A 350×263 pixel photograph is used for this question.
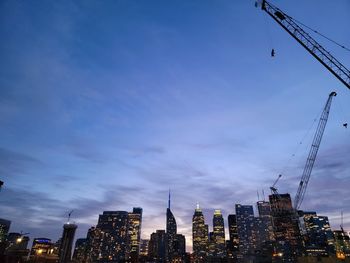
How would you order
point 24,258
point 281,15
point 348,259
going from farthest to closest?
point 24,258 < point 348,259 < point 281,15

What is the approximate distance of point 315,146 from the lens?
525 ft

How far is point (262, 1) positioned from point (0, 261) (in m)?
122

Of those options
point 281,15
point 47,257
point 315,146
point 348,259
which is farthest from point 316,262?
point 47,257

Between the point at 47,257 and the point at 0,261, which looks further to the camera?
the point at 47,257

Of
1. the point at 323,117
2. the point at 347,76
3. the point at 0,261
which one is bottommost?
the point at 0,261

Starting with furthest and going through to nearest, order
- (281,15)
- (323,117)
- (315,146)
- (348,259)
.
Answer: (315,146)
(323,117)
(348,259)
(281,15)

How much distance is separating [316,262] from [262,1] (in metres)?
→ 98.5

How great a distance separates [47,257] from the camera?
16650 centimetres

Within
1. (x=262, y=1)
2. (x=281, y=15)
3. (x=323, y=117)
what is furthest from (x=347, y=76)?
(x=323, y=117)

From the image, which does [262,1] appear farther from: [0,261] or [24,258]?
[24,258]

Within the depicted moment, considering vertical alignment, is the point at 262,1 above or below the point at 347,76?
above

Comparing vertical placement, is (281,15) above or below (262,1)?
below

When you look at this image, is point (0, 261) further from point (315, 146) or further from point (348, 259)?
point (315, 146)

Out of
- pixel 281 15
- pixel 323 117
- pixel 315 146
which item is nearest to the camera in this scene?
pixel 281 15
